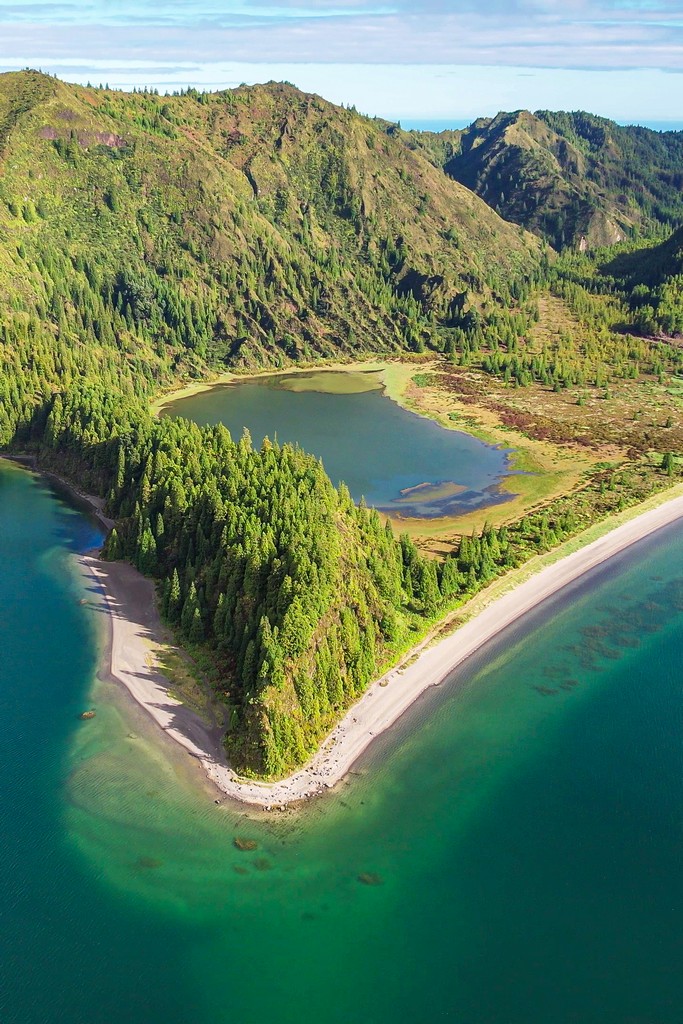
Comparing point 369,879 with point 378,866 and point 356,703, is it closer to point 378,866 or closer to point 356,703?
point 378,866

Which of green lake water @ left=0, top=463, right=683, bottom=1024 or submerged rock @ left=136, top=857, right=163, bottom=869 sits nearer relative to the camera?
green lake water @ left=0, top=463, right=683, bottom=1024

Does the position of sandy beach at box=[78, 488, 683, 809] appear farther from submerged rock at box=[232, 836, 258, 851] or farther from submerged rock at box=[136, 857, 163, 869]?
submerged rock at box=[136, 857, 163, 869]

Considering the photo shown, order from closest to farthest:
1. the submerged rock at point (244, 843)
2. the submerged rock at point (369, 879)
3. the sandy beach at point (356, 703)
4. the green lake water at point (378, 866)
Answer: the green lake water at point (378, 866) < the submerged rock at point (369, 879) < the submerged rock at point (244, 843) < the sandy beach at point (356, 703)

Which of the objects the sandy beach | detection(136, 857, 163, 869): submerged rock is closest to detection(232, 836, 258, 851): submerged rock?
the sandy beach

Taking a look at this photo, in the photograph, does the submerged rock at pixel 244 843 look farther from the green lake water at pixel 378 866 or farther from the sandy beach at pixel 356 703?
the sandy beach at pixel 356 703

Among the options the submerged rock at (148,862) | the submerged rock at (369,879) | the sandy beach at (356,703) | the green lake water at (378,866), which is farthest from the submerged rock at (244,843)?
the submerged rock at (369,879)

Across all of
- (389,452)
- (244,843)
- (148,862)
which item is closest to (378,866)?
(244,843)
